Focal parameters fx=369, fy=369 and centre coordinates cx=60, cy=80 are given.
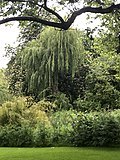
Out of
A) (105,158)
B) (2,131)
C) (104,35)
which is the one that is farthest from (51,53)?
(105,158)

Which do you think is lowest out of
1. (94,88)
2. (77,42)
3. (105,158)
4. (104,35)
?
(105,158)

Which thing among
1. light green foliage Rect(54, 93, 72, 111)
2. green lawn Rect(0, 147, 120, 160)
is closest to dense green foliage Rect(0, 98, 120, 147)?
green lawn Rect(0, 147, 120, 160)

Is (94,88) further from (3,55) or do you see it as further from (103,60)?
(3,55)

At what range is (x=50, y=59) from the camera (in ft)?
66.7

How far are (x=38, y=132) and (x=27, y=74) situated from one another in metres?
8.82

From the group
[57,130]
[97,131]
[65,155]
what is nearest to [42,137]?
[57,130]

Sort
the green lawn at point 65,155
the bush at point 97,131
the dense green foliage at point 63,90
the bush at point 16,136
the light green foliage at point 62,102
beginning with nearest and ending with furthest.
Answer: the green lawn at point 65,155
the bush at point 97,131
the dense green foliage at point 63,90
the bush at point 16,136
the light green foliage at point 62,102

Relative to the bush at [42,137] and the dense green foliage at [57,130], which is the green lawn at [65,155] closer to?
the dense green foliage at [57,130]

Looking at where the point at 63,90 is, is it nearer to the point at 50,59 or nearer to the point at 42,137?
the point at 50,59

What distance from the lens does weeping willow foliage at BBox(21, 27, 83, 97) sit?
2038 centimetres

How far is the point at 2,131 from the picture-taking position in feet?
→ 42.8

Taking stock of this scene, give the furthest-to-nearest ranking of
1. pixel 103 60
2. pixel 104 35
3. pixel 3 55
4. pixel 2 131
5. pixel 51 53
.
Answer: pixel 3 55 → pixel 51 53 → pixel 103 60 → pixel 2 131 → pixel 104 35

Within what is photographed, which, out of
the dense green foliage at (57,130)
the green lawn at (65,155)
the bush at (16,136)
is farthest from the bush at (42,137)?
the green lawn at (65,155)

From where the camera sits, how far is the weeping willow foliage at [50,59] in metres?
20.4
